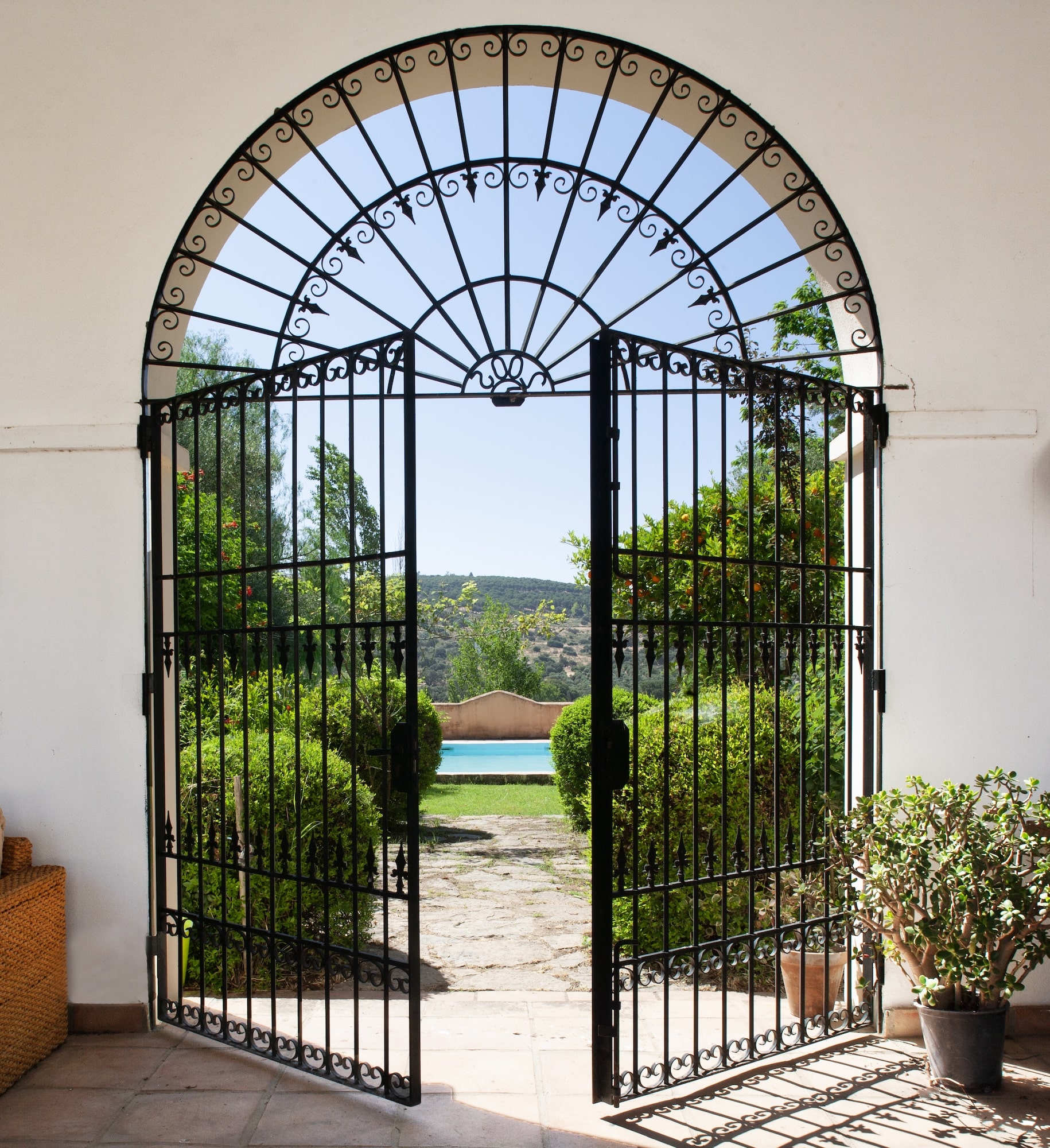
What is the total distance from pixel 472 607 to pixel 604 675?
63.9 ft

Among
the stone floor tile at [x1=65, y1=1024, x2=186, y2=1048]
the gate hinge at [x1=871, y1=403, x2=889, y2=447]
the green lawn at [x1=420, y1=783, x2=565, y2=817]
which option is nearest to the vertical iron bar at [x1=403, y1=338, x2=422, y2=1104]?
the stone floor tile at [x1=65, y1=1024, x2=186, y2=1048]

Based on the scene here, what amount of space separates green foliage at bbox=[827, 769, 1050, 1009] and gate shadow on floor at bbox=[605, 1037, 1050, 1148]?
333 millimetres

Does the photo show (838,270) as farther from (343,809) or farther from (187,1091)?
A: (187,1091)

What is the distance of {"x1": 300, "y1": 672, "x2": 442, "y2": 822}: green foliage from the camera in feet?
26.1

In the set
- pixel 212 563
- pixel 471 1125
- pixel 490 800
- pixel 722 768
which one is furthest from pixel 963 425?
pixel 490 800

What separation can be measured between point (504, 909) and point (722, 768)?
9.96 feet

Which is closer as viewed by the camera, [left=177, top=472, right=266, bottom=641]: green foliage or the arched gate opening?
the arched gate opening

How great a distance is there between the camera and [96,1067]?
3.76 m

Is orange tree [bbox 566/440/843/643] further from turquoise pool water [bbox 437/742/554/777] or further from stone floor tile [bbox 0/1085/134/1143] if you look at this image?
turquoise pool water [bbox 437/742/554/777]

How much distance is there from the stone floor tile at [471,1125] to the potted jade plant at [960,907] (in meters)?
1.41

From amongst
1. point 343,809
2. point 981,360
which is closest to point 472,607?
point 343,809

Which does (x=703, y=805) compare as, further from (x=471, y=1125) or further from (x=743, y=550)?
(x=743, y=550)

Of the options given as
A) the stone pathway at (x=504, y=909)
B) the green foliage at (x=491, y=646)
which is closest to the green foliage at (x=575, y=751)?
the stone pathway at (x=504, y=909)

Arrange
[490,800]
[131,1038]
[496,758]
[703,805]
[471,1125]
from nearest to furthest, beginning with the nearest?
1. [471,1125]
2. [131,1038]
3. [703,805]
4. [490,800]
5. [496,758]
